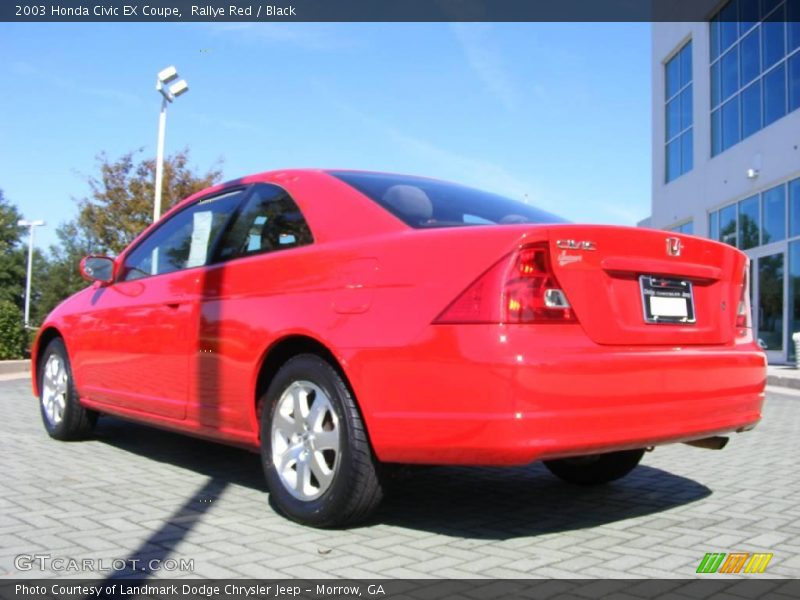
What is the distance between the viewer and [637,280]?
3271 mm

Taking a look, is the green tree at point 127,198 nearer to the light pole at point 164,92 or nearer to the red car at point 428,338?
the light pole at point 164,92

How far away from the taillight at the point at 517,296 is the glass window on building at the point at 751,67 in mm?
16138

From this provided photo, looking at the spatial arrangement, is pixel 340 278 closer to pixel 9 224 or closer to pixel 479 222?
pixel 479 222

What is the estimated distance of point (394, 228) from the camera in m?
3.44

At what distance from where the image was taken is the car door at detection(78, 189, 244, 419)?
444 centimetres

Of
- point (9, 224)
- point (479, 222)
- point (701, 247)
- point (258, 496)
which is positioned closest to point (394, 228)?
point (479, 222)

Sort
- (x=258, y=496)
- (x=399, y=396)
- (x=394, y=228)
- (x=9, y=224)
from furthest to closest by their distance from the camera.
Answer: (x=9, y=224)
(x=258, y=496)
(x=394, y=228)
(x=399, y=396)

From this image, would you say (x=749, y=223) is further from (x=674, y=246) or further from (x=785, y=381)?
(x=674, y=246)

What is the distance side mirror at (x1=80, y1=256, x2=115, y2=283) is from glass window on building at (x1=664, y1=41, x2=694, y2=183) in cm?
2035

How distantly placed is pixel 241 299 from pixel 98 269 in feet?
6.26

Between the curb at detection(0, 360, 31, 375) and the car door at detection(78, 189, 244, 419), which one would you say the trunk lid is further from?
the curb at detection(0, 360, 31, 375)

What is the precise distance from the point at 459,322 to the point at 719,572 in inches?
53.9

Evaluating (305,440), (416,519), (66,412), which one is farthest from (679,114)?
(305,440)

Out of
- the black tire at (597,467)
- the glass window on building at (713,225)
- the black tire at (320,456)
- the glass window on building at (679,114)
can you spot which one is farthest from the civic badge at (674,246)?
the glass window on building at (679,114)
